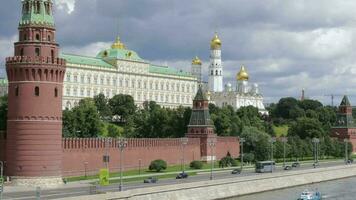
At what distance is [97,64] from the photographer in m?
160

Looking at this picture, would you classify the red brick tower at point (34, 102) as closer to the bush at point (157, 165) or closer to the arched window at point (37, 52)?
the arched window at point (37, 52)

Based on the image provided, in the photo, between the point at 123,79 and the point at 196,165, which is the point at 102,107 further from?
the point at 196,165

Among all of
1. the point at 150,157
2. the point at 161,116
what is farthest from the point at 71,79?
the point at 150,157

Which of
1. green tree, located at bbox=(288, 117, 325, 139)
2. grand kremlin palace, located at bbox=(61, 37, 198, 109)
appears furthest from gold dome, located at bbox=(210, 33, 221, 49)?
green tree, located at bbox=(288, 117, 325, 139)

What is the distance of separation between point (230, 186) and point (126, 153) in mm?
21355

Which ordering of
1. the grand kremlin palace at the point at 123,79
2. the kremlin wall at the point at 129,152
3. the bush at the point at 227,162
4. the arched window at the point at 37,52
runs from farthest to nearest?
the grand kremlin palace at the point at 123,79 < the bush at the point at 227,162 < the kremlin wall at the point at 129,152 < the arched window at the point at 37,52

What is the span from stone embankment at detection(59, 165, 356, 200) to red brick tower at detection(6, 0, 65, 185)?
452 inches

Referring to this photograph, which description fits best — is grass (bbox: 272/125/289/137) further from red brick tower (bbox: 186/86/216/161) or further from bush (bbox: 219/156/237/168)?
bush (bbox: 219/156/237/168)

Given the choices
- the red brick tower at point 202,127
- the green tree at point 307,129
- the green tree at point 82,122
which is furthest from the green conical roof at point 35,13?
the green tree at point 307,129

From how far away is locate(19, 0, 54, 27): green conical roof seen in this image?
2372 inches

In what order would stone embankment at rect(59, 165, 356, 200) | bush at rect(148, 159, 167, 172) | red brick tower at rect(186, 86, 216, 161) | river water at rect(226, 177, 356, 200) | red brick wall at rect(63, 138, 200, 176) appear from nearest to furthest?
stone embankment at rect(59, 165, 356, 200) < river water at rect(226, 177, 356, 200) < red brick wall at rect(63, 138, 200, 176) < bush at rect(148, 159, 167, 172) < red brick tower at rect(186, 86, 216, 161)

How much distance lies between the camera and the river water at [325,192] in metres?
64.4

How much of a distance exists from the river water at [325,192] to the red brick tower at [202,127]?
69.6 ft

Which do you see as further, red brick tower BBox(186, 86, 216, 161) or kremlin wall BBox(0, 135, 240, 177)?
red brick tower BBox(186, 86, 216, 161)
